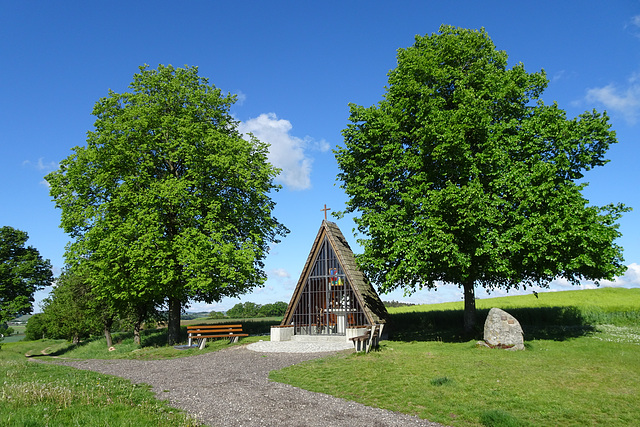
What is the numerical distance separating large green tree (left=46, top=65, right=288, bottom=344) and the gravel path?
639 cm

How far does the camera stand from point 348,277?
2289 cm

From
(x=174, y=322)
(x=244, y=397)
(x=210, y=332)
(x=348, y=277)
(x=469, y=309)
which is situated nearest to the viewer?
(x=244, y=397)

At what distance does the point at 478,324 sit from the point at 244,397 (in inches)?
805

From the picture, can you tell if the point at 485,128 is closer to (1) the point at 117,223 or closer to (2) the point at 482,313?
(2) the point at 482,313

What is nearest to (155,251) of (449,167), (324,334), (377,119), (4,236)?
(324,334)

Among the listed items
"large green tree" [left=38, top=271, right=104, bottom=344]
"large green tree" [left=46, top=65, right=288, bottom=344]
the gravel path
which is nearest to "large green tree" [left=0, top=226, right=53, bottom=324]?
"large green tree" [left=38, top=271, right=104, bottom=344]

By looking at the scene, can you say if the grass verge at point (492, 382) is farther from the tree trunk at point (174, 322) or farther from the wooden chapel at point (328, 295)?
the tree trunk at point (174, 322)

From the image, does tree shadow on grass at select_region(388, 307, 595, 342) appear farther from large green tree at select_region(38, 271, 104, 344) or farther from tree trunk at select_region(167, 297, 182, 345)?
large green tree at select_region(38, 271, 104, 344)

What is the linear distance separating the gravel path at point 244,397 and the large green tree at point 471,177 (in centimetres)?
822

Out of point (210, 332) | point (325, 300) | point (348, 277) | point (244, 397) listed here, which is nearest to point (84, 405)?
point (244, 397)

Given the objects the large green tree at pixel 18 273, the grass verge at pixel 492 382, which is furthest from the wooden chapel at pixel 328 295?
the large green tree at pixel 18 273

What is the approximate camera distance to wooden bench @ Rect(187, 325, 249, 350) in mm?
21703

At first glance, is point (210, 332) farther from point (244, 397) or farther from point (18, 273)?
point (18, 273)

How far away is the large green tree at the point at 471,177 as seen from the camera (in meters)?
17.2
